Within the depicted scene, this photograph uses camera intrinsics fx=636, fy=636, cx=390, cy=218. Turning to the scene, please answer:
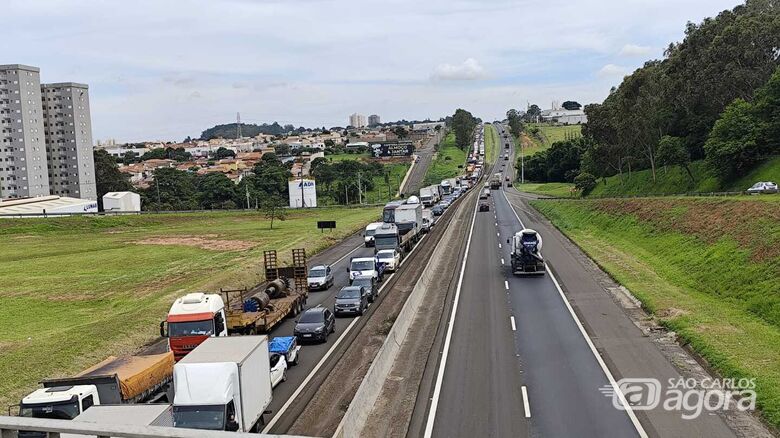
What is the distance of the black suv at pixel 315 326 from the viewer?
27734 millimetres

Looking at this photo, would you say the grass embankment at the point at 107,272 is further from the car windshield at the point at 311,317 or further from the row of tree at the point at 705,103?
the row of tree at the point at 705,103

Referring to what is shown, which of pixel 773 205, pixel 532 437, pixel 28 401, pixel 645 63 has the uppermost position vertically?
pixel 645 63

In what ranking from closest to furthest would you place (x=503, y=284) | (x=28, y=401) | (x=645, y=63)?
(x=28, y=401) → (x=503, y=284) → (x=645, y=63)

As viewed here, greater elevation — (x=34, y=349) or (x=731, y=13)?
(x=731, y=13)

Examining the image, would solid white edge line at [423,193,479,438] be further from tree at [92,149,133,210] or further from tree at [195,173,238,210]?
tree at [92,149,133,210]

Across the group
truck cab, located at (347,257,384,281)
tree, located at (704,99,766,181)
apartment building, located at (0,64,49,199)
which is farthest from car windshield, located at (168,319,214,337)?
apartment building, located at (0,64,49,199)

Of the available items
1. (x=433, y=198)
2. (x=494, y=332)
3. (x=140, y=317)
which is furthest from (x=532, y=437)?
(x=433, y=198)

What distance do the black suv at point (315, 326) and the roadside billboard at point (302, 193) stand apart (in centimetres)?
10477

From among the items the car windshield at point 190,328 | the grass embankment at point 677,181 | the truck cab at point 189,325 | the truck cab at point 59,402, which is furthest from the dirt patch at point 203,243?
the grass embankment at point 677,181

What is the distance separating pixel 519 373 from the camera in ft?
73.3

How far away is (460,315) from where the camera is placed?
104 ft

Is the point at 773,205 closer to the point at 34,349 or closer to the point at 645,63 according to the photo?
the point at 34,349

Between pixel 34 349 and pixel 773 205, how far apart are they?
4196 centimetres

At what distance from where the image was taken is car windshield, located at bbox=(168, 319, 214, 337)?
24969 millimetres
